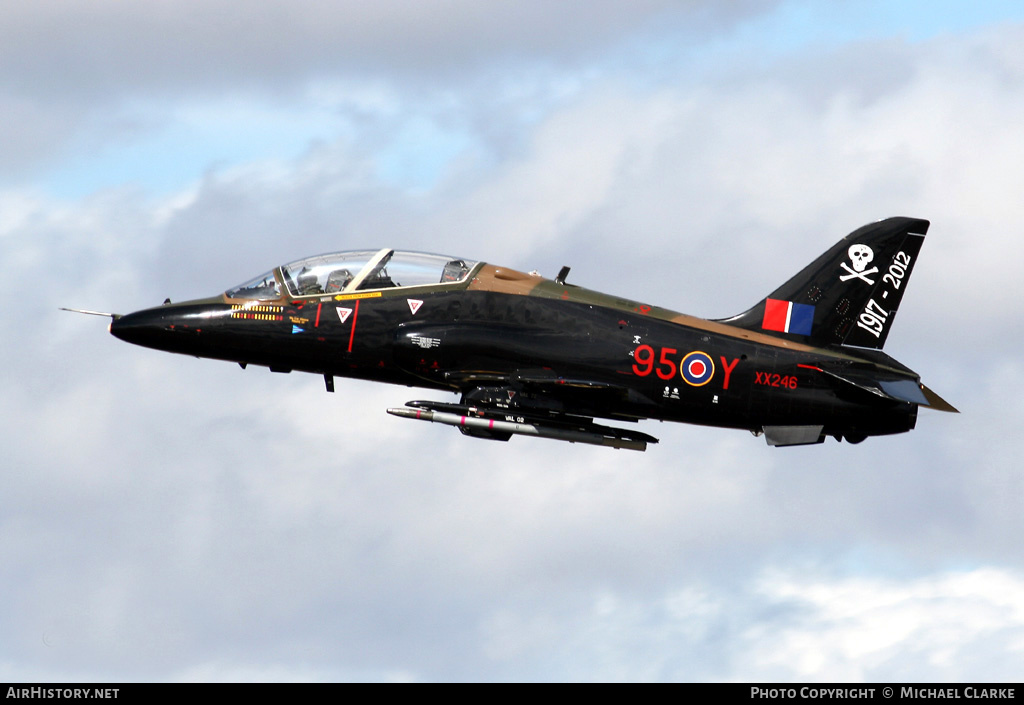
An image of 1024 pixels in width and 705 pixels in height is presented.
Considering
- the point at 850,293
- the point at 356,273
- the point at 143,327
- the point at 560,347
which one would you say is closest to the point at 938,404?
the point at 850,293

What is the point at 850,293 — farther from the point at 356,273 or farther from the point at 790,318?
the point at 356,273

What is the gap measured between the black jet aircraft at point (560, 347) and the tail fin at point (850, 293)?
2.0 inches

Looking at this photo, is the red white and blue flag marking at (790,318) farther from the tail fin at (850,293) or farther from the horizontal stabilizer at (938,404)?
the horizontal stabilizer at (938,404)

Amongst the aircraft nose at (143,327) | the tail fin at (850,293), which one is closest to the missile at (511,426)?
the tail fin at (850,293)

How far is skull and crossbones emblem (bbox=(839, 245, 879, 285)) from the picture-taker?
40.5 m

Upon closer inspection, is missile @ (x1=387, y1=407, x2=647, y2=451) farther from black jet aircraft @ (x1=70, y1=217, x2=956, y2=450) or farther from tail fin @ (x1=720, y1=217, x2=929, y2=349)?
tail fin @ (x1=720, y1=217, x2=929, y2=349)

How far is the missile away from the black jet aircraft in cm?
4

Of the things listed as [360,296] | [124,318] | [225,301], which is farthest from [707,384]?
[124,318]

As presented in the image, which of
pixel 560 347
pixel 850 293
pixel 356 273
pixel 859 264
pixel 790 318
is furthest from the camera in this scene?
pixel 859 264

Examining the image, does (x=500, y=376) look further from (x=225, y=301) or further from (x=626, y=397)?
(x=225, y=301)

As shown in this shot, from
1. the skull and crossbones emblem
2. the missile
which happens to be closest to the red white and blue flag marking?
the skull and crossbones emblem

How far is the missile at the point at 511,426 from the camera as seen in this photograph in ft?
124

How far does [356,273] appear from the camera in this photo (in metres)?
40.0

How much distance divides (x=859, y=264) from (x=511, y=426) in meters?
10.0
